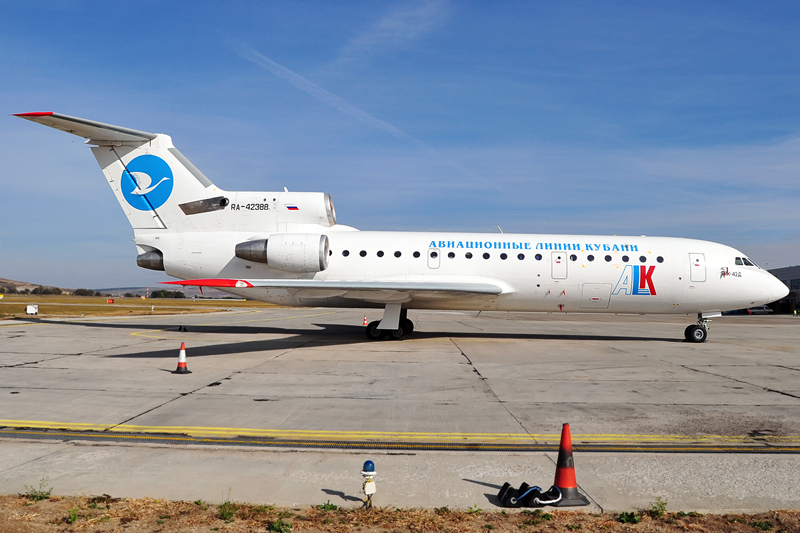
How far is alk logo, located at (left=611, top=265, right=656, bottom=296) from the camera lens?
17125 mm

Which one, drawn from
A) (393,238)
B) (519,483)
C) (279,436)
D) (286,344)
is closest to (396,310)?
(393,238)

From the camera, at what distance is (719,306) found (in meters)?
17.9

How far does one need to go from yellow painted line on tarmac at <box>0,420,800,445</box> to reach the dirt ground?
2046mm

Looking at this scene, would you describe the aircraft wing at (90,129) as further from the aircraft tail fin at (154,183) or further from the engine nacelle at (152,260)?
the engine nacelle at (152,260)

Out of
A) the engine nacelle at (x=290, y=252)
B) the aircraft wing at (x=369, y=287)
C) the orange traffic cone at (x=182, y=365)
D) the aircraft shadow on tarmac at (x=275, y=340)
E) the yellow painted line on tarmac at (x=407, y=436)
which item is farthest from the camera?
the engine nacelle at (x=290, y=252)

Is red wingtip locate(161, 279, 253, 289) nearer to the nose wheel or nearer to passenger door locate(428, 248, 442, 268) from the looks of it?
passenger door locate(428, 248, 442, 268)

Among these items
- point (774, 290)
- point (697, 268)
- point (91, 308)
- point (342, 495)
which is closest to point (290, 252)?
point (342, 495)

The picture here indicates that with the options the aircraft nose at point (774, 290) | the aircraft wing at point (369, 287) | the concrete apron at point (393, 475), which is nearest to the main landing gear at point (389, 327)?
the aircraft wing at point (369, 287)

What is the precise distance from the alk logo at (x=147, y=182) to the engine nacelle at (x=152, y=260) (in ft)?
4.95

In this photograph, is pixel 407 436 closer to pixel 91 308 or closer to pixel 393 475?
pixel 393 475

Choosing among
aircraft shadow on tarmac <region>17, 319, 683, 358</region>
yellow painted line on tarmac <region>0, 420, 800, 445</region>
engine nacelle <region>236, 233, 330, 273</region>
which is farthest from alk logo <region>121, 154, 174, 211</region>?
yellow painted line on tarmac <region>0, 420, 800, 445</region>

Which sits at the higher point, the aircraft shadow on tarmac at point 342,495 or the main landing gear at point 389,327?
the main landing gear at point 389,327

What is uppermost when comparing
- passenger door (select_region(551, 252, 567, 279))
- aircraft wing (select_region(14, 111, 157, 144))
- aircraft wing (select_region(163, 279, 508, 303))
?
aircraft wing (select_region(14, 111, 157, 144))

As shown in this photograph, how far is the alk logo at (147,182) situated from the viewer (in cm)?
1739
